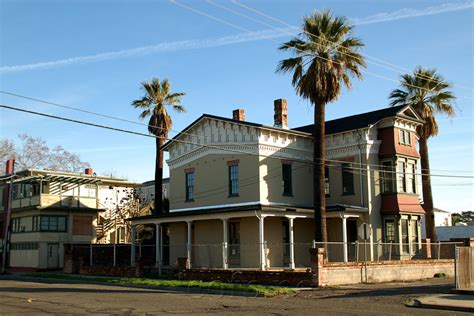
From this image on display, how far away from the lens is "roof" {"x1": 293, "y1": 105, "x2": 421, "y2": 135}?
3316cm

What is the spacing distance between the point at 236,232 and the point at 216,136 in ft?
19.9

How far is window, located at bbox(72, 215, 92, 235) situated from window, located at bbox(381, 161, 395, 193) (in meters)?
24.9

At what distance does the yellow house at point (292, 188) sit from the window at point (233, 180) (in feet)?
0.19

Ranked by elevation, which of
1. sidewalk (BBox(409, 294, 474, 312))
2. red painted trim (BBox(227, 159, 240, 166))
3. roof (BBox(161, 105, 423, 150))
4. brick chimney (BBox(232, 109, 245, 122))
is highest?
brick chimney (BBox(232, 109, 245, 122))

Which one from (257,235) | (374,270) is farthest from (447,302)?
(257,235)

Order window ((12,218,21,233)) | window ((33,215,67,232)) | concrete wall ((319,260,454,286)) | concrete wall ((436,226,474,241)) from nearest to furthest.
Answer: concrete wall ((319,260,454,286)) → window ((33,215,67,232)) → window ((12,218,21,233)) → concrete wall ((436,226,474,241))

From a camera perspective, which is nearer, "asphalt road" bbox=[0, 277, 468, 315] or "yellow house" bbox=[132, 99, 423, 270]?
"asphalt road" bbox=[0, 277, 468, 315]

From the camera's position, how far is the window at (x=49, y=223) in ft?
143

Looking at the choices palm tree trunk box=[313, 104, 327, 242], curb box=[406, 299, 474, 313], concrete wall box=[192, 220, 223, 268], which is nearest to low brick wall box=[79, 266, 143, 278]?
concrete wall box=[192, 220, 223, 268]

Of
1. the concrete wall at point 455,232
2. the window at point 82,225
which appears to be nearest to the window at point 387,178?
the window at point 82,225

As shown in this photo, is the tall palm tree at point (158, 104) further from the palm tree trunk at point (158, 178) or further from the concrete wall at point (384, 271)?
the concrete wall at point (384, 271)

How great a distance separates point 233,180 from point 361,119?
8.87 metres

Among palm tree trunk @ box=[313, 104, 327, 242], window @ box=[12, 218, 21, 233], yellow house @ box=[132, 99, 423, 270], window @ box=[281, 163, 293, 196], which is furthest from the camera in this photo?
window @ box=[12, 218, 21, 233]

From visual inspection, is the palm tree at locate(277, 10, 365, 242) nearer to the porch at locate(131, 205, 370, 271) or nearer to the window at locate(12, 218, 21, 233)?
the porch at locate(131, 205, 370, 271)
